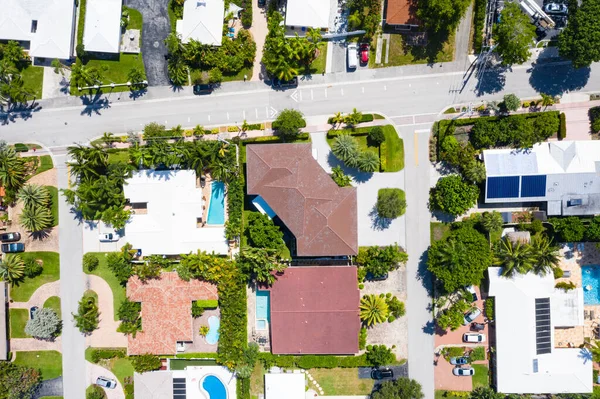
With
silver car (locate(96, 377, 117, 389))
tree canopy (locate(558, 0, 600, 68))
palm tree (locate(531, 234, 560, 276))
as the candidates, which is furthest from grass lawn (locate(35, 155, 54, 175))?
tree canopy (locate(558, 0, 600, 68))

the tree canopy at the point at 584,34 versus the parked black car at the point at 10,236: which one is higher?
the tree canopy at the point at 584,34

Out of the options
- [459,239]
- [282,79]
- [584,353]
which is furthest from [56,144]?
[584,353]

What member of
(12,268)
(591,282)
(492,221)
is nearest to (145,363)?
(12,268)

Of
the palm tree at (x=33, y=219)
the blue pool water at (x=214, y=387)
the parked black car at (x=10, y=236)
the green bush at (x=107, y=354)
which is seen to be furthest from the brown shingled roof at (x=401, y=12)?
the parked black car at (x=10, y=236)

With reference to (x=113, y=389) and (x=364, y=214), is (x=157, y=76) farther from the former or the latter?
(x=113, y=389)

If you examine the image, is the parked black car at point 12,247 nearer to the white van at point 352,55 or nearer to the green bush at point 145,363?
the green bush at point 145,363

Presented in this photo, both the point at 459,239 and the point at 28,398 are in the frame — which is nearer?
the point at 459,239
